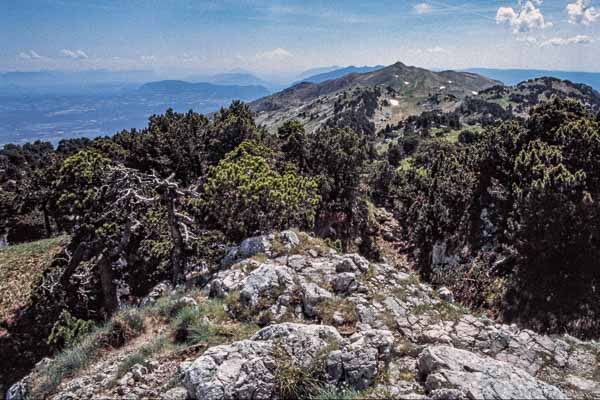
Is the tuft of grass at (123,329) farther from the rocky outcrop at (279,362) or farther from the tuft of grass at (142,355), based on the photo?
the rocky outcrop at (279,362)

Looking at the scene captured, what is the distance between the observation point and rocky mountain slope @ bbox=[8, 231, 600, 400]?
696cm

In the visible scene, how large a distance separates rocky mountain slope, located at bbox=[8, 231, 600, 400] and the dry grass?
14451 millimetres

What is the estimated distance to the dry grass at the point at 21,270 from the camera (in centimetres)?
2138

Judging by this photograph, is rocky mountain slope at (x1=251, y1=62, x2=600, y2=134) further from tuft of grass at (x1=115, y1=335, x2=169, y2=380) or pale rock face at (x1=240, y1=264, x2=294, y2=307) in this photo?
tuft of grass at (x1=115, y1=335, x2=169, y2=380)

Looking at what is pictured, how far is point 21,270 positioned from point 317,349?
88.1 ft

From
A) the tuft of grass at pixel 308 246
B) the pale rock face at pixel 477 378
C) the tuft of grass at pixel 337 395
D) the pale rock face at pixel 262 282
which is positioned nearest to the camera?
the pale rock face at pixel 477 378

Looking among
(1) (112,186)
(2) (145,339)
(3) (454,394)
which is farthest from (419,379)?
(1) (112,186)

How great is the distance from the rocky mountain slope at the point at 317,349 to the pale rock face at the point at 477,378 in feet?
0.08

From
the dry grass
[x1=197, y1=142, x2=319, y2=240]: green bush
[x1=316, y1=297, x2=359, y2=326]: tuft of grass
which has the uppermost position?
[x1=197, y1=142, x2=319, y2=240]: green bush

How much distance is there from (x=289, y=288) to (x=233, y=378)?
4304 mm

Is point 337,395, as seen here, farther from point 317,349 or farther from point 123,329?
point 123,329

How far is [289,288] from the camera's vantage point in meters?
11.1

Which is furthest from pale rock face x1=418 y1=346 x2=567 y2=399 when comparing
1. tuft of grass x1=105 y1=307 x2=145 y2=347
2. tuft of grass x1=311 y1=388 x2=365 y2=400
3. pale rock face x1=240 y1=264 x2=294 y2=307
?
tuft of grass x1=105 y1=307 x2=145 y2=347

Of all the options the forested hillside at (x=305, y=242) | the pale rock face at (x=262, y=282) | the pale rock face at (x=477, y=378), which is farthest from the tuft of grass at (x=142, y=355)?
the pale rock face at (x=477, y=378)
